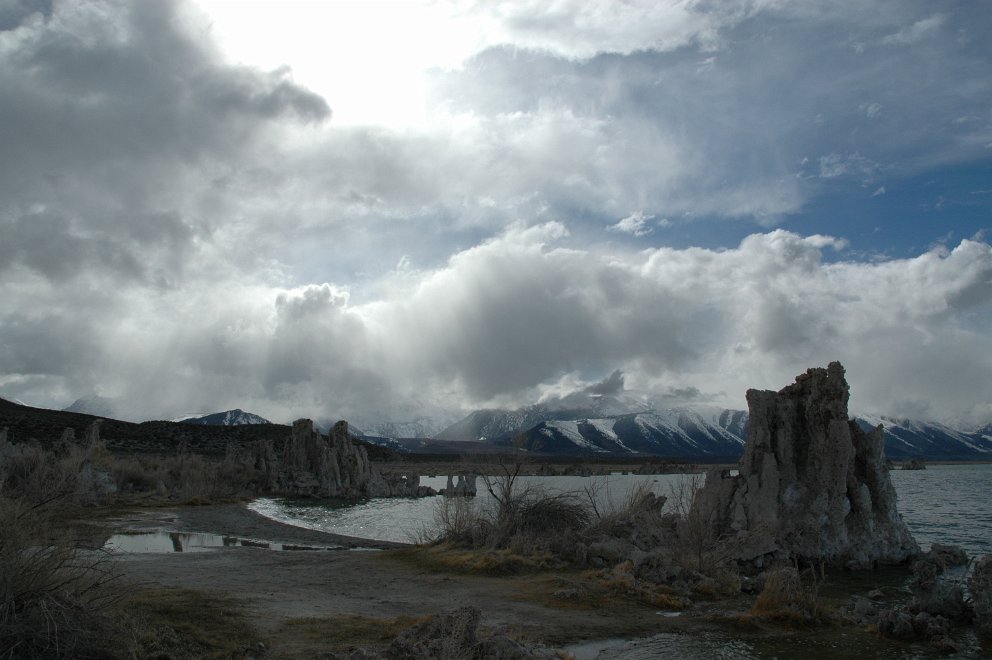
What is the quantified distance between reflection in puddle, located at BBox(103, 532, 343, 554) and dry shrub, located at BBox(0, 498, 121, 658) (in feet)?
52.4

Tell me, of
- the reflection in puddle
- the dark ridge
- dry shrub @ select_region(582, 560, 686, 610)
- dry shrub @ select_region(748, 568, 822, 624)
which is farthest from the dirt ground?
the dark ridge

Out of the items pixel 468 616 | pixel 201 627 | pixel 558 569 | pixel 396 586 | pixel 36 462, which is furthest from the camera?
pixel 36 462

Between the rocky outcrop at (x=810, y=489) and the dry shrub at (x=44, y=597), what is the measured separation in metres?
18.0

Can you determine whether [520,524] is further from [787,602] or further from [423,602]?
[787,602]

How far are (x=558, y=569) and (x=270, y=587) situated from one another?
26.6ft

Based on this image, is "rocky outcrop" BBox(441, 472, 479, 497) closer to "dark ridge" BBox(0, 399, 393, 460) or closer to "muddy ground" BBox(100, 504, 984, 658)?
"muddy ground" BBox(100, 504, 984, 658)

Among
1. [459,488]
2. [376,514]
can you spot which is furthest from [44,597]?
[376,514]

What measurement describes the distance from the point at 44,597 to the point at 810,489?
23661 mm

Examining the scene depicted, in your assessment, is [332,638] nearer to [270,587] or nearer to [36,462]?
[270,587]

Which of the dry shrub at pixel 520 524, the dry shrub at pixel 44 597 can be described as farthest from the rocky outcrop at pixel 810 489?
the dry shrub at pixel 44 597

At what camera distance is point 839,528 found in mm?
23594

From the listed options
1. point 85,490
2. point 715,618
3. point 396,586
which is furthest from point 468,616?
point 85,490

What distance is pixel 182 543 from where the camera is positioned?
26438 millimetres

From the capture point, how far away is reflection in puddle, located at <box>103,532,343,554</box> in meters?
24.2
